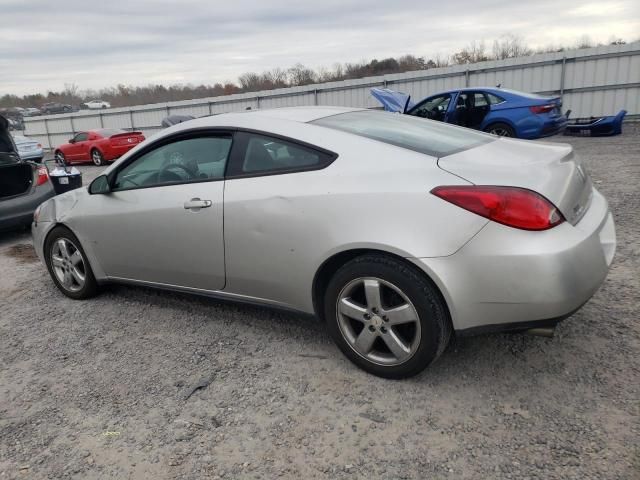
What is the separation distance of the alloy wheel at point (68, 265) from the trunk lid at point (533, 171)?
10.1ft

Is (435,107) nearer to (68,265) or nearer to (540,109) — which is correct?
(540,109)

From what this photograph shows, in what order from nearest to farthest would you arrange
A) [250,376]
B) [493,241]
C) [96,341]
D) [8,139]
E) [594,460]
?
1. [594,460]
2. [493,241]
3. [250,376]
4. [96,341]
5. [8,139]

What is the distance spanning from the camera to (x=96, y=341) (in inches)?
136

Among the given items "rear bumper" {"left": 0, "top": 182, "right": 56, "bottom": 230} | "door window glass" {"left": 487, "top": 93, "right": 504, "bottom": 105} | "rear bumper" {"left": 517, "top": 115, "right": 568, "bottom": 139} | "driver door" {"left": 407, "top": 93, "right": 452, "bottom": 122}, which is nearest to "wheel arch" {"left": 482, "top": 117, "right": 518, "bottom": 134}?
"rear bumper" {"left": 517, "top": 115, "right": 568, "bottom": 139}

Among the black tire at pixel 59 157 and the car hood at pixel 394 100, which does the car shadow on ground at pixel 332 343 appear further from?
the black tire at pixel 59 157

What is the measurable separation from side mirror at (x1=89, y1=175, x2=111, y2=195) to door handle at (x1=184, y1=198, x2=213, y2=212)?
890 millimetres

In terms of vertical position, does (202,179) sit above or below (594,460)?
above

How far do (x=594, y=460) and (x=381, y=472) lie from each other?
0.87 meters

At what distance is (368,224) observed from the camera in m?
2.49

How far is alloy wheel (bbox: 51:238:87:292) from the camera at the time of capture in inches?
161

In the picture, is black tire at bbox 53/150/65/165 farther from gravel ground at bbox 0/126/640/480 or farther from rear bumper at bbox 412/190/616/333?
rear bumper at bbox 412/190/616/333

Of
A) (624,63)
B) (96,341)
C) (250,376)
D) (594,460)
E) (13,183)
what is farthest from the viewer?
(624,63)

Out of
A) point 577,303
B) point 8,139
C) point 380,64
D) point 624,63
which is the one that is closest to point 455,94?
point 624,63

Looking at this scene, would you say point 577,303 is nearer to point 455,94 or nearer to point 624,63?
point 455,94
